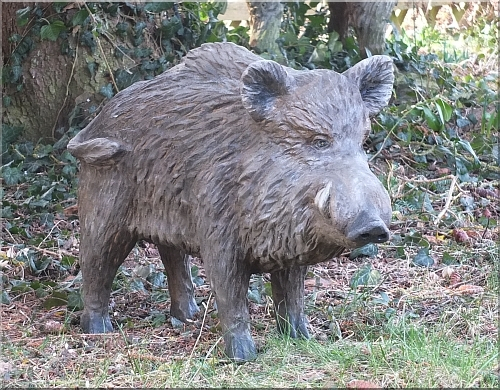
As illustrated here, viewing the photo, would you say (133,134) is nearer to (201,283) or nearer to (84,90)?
(201,283)

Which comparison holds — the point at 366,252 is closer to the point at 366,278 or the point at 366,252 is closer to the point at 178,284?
the point at 366,278

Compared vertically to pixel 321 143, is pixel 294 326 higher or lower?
lower

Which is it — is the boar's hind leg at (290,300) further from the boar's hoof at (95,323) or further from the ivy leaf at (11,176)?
the ivy leaf at (11,176)

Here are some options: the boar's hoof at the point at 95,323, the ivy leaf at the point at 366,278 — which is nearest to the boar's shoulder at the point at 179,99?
the boar's hoof at the point at 95,323

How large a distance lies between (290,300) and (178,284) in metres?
0.56

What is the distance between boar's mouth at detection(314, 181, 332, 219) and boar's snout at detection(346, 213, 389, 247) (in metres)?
0.09

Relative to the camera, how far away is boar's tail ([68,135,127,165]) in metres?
3.08

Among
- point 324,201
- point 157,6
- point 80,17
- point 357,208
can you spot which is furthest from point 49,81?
point 357,208

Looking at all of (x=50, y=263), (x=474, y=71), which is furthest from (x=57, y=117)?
(x=474, y=71)

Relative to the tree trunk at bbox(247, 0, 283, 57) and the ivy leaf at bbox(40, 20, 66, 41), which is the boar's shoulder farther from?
the tree trunk at bbox(247, 0, 283, 57)

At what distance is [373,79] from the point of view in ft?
9.48

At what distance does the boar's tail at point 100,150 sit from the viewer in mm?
3076

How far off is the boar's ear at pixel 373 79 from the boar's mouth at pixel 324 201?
1.48ft

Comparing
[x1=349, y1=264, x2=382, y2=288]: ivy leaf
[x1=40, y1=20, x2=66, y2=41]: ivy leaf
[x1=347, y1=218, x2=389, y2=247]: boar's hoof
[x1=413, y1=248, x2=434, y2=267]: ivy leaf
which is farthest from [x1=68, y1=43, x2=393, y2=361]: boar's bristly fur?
[x1=40, y1=20, x2=66, y2=41]: ivy leaf
